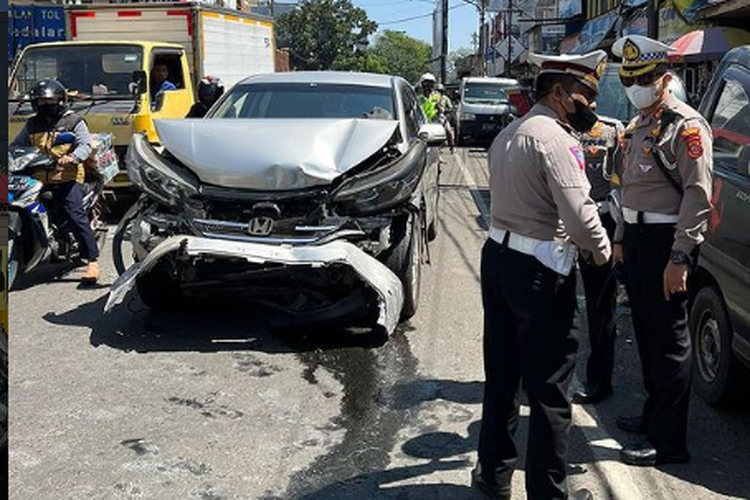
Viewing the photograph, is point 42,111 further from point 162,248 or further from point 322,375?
point 322,375

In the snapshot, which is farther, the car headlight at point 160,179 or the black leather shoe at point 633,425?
the car headlight at point 160,179

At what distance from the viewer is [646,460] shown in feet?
13.2

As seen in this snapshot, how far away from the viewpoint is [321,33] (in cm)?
5866

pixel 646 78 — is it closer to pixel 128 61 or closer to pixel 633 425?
pixel 633 425

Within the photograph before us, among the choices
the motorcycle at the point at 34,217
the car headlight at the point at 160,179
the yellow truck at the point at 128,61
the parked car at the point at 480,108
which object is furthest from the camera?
the parked car at the point at 480,108

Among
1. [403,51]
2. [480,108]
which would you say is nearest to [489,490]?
[480,108]

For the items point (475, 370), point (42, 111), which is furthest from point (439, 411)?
point (42, 111)

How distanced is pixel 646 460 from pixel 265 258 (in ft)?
8.19

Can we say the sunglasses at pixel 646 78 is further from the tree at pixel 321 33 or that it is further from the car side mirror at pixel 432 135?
the tree at pixel 321 33

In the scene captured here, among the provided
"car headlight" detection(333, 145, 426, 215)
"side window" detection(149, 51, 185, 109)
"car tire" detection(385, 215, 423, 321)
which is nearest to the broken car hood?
"car headlight" detection(333, 145, 426, 215)

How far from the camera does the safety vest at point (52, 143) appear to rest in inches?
283

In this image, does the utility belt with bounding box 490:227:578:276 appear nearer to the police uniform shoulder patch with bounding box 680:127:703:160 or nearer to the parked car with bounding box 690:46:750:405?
the police uniform shoulder patch with bounding box 680:127:703:160

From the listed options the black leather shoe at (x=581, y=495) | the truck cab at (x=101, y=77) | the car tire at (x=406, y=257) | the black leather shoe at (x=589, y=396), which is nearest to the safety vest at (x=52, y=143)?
the truck cab at (x=101, y=77)

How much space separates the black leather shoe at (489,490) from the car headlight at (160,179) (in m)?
2.92
